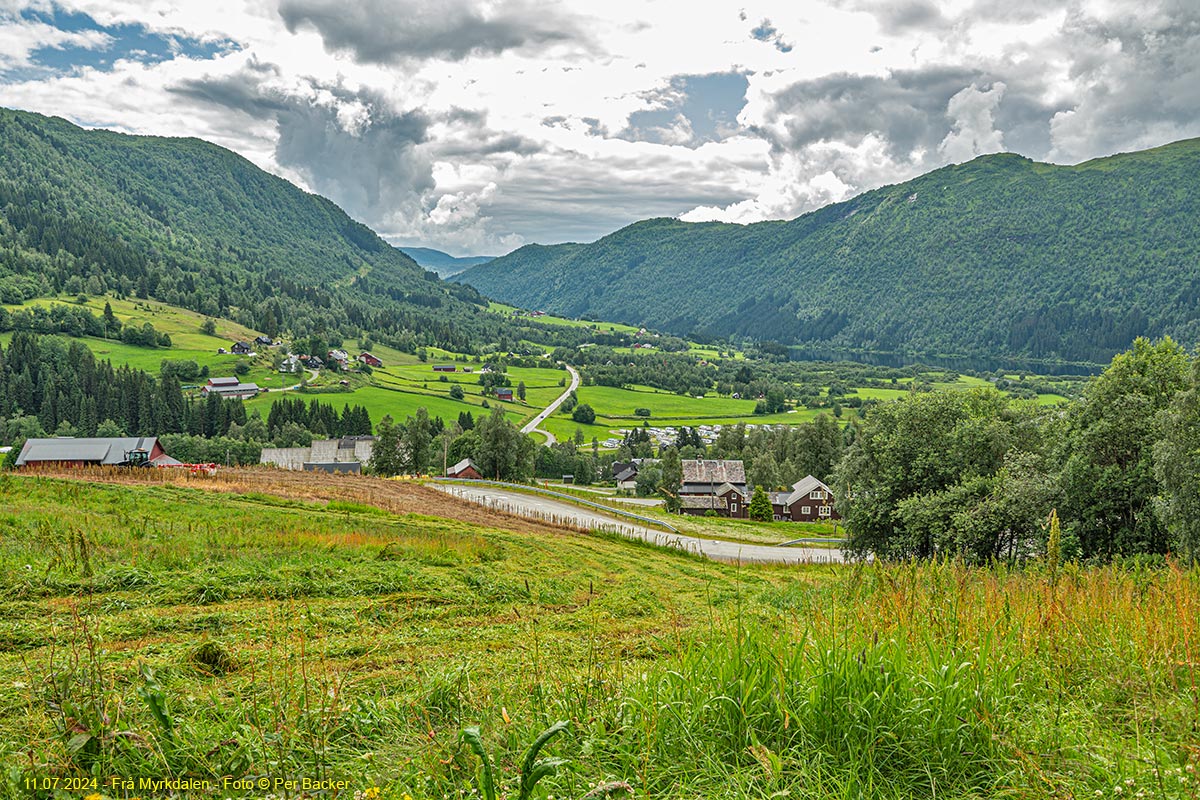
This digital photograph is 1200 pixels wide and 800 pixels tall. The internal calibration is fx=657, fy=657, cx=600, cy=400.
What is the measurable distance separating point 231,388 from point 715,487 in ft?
357

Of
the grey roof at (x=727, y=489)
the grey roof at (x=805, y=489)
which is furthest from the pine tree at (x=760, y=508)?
the grey roof at (x=727, y=489)

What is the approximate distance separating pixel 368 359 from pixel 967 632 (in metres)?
205

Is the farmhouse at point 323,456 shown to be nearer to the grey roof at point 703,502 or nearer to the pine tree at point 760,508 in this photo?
the grey roof at point 703,502

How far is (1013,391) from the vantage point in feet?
611

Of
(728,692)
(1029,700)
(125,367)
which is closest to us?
(728,692)

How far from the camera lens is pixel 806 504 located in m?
81.7

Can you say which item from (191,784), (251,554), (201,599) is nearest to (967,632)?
(191,784)

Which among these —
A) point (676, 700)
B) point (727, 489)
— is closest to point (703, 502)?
point (727, 489)

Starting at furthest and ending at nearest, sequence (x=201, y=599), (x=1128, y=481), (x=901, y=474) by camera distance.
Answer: (x=901, y=474)
(x=1128, y=481)
(x=201, y=599)

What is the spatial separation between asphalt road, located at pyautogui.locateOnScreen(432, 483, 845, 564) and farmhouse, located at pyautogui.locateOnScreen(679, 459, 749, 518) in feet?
129

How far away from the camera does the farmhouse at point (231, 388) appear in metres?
137

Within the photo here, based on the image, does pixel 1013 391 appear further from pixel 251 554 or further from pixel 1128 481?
pixel 251 554

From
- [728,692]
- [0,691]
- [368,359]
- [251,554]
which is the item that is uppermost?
[368,359]

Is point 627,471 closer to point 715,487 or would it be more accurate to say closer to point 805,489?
point 715,487
